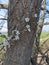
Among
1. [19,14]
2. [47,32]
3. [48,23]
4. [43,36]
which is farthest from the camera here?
[43,36]

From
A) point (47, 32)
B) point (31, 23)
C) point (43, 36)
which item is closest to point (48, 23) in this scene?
point (47, 32)

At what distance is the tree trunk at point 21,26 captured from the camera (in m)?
1.82

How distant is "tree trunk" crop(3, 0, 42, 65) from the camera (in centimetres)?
182

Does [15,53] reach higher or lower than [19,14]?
lower

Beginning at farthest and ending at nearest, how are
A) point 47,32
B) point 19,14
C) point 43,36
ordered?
point 43,36
point 47,32
point 19,14

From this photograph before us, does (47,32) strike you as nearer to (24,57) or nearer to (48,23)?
(48,23)

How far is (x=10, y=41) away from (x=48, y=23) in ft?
4.94

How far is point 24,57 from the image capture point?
1889 mm

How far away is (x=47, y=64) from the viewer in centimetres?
335

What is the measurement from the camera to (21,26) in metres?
1.83

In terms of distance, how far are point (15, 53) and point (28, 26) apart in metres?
0.27

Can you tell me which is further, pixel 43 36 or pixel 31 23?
pixel 43 36

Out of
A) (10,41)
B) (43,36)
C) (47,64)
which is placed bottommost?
(47,64)

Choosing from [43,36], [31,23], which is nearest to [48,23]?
[43,36]
